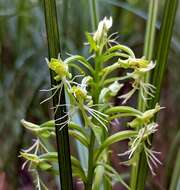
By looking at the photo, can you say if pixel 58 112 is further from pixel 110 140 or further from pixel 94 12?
pixel 94 12

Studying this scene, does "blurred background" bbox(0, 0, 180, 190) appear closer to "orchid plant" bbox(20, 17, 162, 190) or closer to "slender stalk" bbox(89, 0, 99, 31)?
"slender stalk" bbox(89, 0, 99, 31)

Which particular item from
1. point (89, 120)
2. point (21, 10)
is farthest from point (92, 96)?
point (21, 10)

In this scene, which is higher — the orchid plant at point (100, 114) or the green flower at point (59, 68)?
the green flower at point (59, 68)

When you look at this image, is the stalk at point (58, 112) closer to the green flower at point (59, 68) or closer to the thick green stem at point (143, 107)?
the green flower at point (59, 68)

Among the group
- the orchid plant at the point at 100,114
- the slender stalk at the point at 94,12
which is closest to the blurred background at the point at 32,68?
the slender stalk at the point at 94,12

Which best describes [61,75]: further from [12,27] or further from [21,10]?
[12,27]

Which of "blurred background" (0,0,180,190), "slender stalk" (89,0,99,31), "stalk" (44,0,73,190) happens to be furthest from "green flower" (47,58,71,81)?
Result: "blurred background" (0,0,180,190)
